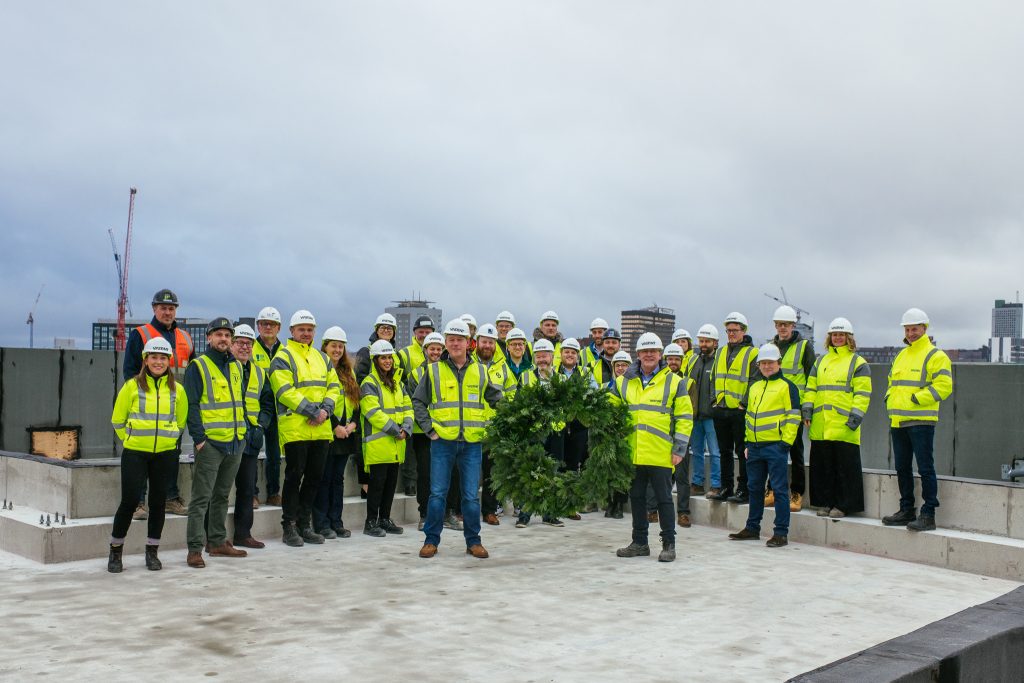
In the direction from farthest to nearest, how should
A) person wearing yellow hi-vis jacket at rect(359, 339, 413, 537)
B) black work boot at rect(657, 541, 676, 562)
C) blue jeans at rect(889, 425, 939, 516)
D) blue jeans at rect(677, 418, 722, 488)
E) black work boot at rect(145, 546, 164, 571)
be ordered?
blue jeans at rect(677, 418, 722, 488), person wearing yellow hi-vis jacket at rect(359, 339, 413, 537), blue jeans at rect(889, 425, 939, 516), black work boot at rect(657, 541, 676, 562), black work boot at rect(145, 546, 164, 571)

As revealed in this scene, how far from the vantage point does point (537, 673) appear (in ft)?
18.3

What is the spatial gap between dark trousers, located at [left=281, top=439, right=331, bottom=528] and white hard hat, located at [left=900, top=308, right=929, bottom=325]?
6.03 m

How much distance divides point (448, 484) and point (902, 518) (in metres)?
4.69

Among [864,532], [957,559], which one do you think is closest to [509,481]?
[864,532]

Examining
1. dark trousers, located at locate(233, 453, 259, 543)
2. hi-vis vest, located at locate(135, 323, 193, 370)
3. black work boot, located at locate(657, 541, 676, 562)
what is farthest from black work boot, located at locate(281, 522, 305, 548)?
black work boot, located at locate(657, 541, 676, 562)

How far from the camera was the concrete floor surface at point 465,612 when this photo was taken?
5727mm

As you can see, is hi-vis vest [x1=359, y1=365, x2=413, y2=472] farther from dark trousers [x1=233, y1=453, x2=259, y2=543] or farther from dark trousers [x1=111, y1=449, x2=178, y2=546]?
dark trousers [x1=111, y1=449, x2=178, y2=546]

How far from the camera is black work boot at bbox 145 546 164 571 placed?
837cm

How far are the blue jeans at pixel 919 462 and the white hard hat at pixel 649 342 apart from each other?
256cm

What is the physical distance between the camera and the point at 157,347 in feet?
27.2

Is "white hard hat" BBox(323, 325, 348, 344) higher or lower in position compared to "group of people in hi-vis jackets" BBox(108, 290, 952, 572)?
higher

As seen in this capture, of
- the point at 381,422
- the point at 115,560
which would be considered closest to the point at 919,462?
the point at 381,422

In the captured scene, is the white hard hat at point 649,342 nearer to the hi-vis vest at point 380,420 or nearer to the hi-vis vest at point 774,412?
the hi-vis vest at point 774,412

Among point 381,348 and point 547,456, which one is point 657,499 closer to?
point 547,456
